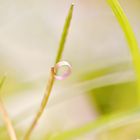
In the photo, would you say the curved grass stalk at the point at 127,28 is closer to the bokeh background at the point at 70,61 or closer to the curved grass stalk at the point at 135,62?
the curved grass stalk at the point at 135,62

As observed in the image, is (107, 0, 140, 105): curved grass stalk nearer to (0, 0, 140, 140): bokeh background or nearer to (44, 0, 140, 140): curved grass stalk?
(44, 0, 140, 140): curved grass stalk

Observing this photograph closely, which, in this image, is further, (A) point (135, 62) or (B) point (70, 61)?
(B) point (70, 61)

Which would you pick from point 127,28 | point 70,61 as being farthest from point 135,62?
point 70,61

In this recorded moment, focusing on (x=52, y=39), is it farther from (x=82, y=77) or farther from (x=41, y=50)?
(x=82, y=77)

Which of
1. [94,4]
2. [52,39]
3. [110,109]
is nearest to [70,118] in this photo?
[110,109]

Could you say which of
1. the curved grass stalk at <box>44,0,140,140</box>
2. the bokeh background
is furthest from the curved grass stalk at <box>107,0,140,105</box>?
the bokeh background

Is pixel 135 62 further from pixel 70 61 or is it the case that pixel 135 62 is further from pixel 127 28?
pixel 70 61

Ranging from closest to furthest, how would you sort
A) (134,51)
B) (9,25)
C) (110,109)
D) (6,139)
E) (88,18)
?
(134,51) → (6,139) → (110,109) → (9,25) → (88,18)

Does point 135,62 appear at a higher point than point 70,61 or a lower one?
lower
